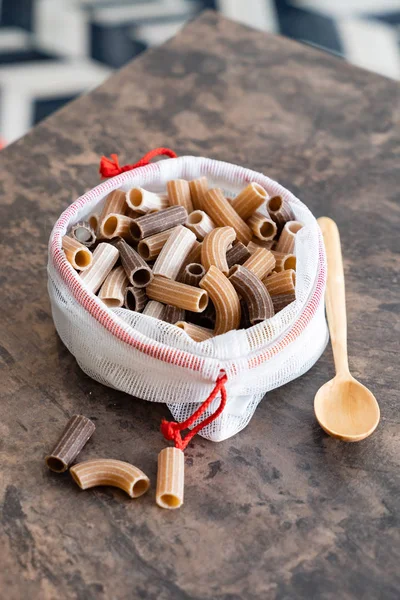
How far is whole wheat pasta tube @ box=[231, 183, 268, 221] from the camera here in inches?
46.9

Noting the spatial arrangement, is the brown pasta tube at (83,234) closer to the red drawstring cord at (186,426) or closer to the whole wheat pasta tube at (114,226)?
the whole wheat pasta tube at (114,226)

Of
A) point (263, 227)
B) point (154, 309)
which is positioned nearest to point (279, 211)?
point (263, 227)

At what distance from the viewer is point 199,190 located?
48.1 inches

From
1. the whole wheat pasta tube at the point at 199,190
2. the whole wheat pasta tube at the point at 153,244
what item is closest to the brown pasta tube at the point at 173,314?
the whole wheat pasta tube at the point at 153,244

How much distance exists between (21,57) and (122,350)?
79.6 inches

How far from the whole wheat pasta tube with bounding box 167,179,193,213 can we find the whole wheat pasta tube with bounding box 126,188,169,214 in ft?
0.07

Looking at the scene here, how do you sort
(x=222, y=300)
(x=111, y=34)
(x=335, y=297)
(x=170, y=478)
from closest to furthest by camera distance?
(x=170, y=478) < (x=222, y=300) < (x=335, y=297) < (x=111, y=34)

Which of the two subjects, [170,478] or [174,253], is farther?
[174,253]

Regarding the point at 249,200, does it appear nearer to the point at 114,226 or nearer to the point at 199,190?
the point at 199,190

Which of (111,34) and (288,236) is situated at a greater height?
(288,236)

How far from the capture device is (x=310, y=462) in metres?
1.02

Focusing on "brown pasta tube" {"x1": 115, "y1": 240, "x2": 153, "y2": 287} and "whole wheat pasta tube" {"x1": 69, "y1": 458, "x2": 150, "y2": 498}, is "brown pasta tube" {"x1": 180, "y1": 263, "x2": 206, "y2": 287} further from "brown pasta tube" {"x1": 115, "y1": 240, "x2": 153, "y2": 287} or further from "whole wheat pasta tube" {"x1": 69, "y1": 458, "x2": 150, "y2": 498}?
"whole wheat pasta tube" {"x1": 69, "y1": 458, "x2": 150, "y2": 498}

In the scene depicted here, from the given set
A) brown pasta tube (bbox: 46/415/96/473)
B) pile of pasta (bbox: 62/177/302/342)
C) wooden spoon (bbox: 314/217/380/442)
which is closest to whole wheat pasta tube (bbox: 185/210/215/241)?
pile of pasta (bbox: 62/177/302/342)

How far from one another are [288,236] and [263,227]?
51 mm
